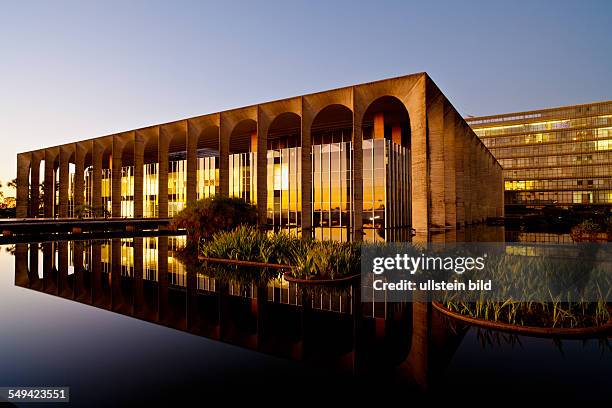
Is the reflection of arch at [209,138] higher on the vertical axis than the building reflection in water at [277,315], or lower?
higher

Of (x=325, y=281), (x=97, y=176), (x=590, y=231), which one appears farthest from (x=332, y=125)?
(x=97, y=176)

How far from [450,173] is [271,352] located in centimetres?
2801

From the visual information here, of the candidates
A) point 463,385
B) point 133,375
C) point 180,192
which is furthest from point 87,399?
point 180,192

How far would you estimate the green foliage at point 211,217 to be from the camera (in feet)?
57.2

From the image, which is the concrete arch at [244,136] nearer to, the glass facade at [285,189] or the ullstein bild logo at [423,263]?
the glass facade at [285,189]

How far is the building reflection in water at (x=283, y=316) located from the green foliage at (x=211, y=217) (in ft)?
20.9

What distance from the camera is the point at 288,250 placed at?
12.9m

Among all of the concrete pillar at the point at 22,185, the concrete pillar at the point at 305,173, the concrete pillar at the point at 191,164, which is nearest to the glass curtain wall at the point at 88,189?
the concrete pillar at the point at 22,185

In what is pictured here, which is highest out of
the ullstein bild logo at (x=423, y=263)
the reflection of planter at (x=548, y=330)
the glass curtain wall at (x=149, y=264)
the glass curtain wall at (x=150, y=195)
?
the glass curtain wall at (x=150, y=195)

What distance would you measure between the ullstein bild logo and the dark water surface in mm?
3319

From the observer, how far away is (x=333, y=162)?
31.8 m

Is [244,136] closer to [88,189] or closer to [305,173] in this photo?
[305,173]

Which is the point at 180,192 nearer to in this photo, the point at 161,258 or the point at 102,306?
the point at 161,258

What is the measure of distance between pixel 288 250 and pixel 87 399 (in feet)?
31.2
